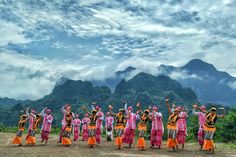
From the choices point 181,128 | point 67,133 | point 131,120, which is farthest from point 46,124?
point 181,128

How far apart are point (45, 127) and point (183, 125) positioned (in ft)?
29.2

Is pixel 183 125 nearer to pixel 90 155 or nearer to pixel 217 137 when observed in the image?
pixel 90 155

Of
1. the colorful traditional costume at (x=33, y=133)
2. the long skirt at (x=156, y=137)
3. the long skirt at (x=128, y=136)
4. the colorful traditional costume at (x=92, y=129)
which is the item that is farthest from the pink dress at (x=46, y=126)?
the long skirt at (x=156, y=137)

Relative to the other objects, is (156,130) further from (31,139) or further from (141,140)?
(31,139)

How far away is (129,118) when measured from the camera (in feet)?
67.2

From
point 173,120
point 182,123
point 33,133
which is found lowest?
point 33,133

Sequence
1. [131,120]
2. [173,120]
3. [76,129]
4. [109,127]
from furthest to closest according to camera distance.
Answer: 1. [76,129]
2. [109,127]
3. [131,120]
4. [173,120]

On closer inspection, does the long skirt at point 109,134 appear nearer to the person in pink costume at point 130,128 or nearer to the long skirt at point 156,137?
the person in pink costume at point 130,128

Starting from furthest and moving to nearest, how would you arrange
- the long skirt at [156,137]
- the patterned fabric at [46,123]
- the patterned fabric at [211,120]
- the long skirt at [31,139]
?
the patterned fabric at [46,123]
the long skirt at [31,139]
the long skirt at [156,137]
the patterned fabric at [211,120]

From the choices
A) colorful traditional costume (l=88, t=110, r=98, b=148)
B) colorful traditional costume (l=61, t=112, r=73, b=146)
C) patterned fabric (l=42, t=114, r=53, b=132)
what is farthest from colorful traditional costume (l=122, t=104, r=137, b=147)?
patterned fabric (l=42, t=114, r=53, b=132)

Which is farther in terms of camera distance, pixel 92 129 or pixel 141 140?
pixel 92 129

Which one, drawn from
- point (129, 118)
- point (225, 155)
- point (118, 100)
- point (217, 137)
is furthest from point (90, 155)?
point (118, 100)

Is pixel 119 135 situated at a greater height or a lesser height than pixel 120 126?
lesser

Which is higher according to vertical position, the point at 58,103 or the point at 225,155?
the point at 58,103
